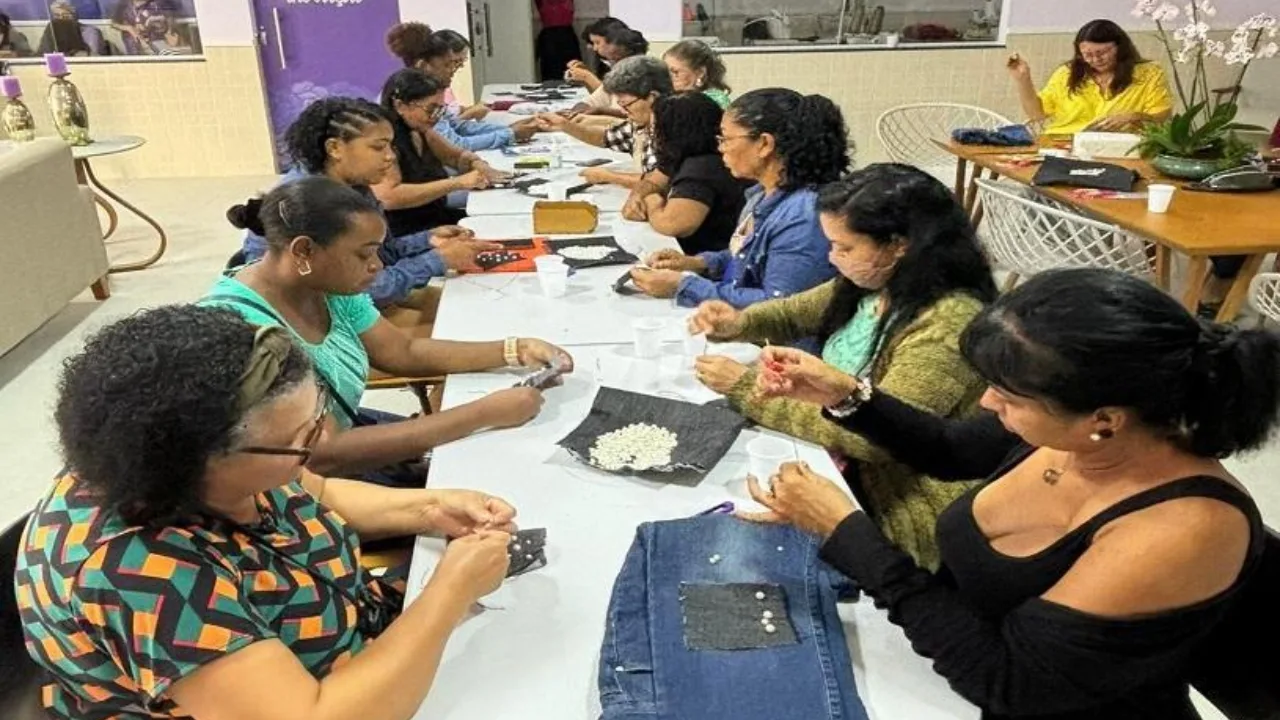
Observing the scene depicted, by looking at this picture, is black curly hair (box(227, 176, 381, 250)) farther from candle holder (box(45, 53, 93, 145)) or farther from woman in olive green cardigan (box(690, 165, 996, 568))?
candle holder (box(45, 53, 93, 145))

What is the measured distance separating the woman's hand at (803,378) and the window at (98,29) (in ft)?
21.2

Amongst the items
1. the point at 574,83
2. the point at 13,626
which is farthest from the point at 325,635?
the point at 574,83

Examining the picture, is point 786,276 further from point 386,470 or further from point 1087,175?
point 1087,175

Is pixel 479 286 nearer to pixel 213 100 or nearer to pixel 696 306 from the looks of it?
pixel 696 306

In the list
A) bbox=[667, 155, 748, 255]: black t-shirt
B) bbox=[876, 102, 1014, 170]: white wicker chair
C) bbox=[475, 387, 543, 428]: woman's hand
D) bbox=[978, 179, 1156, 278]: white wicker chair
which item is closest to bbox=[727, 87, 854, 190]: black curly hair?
bbox=[667, 155, 748, 255]: black t-shirt

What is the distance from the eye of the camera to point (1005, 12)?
6.80 meters

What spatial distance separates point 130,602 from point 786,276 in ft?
6.13

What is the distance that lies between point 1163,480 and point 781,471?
52 cm

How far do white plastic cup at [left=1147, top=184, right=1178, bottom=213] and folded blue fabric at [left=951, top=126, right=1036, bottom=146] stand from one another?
1255mm

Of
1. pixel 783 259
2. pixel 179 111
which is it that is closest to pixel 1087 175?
pixel 783 259

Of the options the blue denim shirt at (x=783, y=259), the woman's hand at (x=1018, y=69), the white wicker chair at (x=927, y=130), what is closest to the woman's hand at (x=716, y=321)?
the blue denim shirt at (x=783, y=259)

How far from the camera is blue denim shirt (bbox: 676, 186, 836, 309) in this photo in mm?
2549

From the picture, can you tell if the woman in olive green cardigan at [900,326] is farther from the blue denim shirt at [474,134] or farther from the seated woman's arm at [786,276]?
the blue denim shirt at [474,134]

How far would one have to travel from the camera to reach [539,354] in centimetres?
215
